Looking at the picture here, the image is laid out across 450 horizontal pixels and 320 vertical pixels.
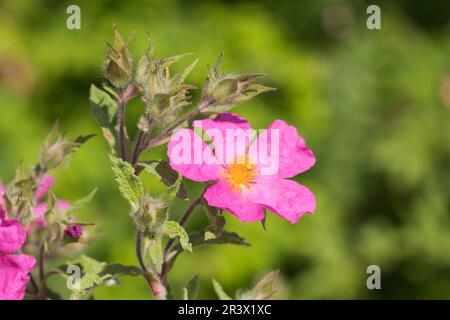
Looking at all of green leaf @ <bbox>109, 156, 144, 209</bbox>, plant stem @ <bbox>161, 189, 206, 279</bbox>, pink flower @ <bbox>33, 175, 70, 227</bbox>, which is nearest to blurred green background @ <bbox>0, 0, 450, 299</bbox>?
pink flower @ <bbox>33, 175, 70, 227</bbox>

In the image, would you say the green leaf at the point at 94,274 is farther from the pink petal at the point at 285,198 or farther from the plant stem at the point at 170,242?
the pink petal at the point at 285,198

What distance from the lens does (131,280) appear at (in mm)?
2988

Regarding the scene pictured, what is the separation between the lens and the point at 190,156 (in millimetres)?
1143

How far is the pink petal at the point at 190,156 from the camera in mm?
1118

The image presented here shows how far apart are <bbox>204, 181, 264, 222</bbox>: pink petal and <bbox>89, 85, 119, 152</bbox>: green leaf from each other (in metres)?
0.20

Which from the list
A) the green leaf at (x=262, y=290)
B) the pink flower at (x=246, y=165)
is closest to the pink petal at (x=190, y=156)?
the pink flower at (x=246, y=165)

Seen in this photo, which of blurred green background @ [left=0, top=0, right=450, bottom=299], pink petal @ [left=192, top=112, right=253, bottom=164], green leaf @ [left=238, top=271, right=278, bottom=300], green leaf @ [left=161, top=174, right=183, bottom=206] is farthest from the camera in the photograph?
blurred green background @ [left=0, top=0, right=450, bottom=299]

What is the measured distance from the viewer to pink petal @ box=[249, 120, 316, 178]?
125 cm

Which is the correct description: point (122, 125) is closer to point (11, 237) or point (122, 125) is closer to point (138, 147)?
point (138, 147)

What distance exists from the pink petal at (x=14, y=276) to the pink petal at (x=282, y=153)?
40 centimetres

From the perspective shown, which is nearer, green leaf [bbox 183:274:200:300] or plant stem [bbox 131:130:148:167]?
plant stem [bbox 131:130:148:167]

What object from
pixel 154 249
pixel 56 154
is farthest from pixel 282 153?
pixel 56 154

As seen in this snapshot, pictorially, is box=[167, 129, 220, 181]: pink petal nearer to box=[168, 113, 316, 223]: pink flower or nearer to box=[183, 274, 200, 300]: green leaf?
box=[168, 113, 316, 223]: pink flower
